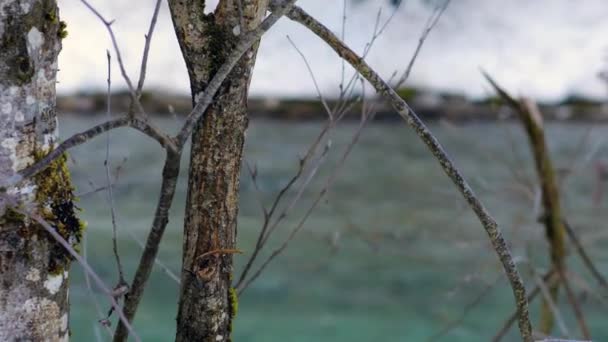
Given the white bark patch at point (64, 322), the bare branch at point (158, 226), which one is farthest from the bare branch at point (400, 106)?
the white bark patch at point (64, 322)

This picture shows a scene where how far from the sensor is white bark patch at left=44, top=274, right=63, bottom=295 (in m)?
1.16

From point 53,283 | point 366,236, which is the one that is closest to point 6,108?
point 53,283

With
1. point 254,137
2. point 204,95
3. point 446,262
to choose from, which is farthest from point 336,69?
point 204,95

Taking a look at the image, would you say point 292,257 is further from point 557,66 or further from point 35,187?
point 35,187

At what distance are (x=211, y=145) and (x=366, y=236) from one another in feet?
8.02

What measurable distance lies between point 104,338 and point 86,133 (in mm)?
3020

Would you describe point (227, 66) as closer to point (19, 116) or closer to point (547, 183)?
point (19, 116)

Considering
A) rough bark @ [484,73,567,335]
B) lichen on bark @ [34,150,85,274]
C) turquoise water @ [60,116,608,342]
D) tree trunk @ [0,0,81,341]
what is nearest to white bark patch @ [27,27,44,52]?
tree trunk @ [0,0,81,341]

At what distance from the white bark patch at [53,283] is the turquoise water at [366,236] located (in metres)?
2.59

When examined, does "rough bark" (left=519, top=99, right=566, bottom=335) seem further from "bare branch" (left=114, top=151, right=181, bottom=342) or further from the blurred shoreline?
the blurred shoreline

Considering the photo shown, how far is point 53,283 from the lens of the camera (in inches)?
46.1

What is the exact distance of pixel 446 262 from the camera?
4.54m

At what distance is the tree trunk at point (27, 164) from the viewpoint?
1107 mm

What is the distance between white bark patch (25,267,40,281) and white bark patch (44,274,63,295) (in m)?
0.02
